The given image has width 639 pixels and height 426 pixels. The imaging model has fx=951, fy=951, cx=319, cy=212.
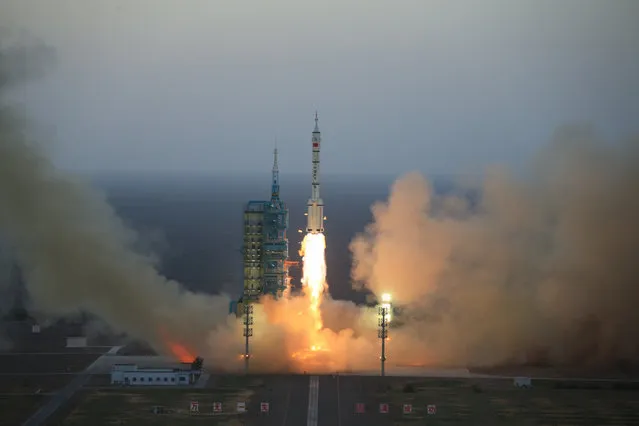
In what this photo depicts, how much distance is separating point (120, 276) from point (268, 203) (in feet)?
37.8

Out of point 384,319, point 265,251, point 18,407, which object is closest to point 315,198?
point 265,251

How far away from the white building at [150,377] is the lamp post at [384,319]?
11.3m

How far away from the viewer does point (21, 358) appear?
198 ft

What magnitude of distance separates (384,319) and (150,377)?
14135 mm

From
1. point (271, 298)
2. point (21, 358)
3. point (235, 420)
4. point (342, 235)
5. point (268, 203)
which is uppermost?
point (342, 235)

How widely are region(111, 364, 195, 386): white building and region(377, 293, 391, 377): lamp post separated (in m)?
11.3

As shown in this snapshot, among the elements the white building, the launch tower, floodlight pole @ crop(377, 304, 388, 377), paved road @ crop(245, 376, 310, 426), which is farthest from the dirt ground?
the launch tower

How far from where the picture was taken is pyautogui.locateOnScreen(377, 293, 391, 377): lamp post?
5622 cm

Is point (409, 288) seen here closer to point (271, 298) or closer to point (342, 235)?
point (271, 298)

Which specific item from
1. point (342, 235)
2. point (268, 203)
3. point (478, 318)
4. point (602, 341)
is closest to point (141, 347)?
point (268, 203)

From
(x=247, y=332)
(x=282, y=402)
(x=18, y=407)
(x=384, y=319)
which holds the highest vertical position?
(x=384, y=319)

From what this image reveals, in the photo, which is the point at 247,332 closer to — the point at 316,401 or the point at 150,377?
the point at 150,377

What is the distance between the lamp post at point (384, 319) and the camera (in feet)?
184

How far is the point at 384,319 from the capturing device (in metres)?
57.0
